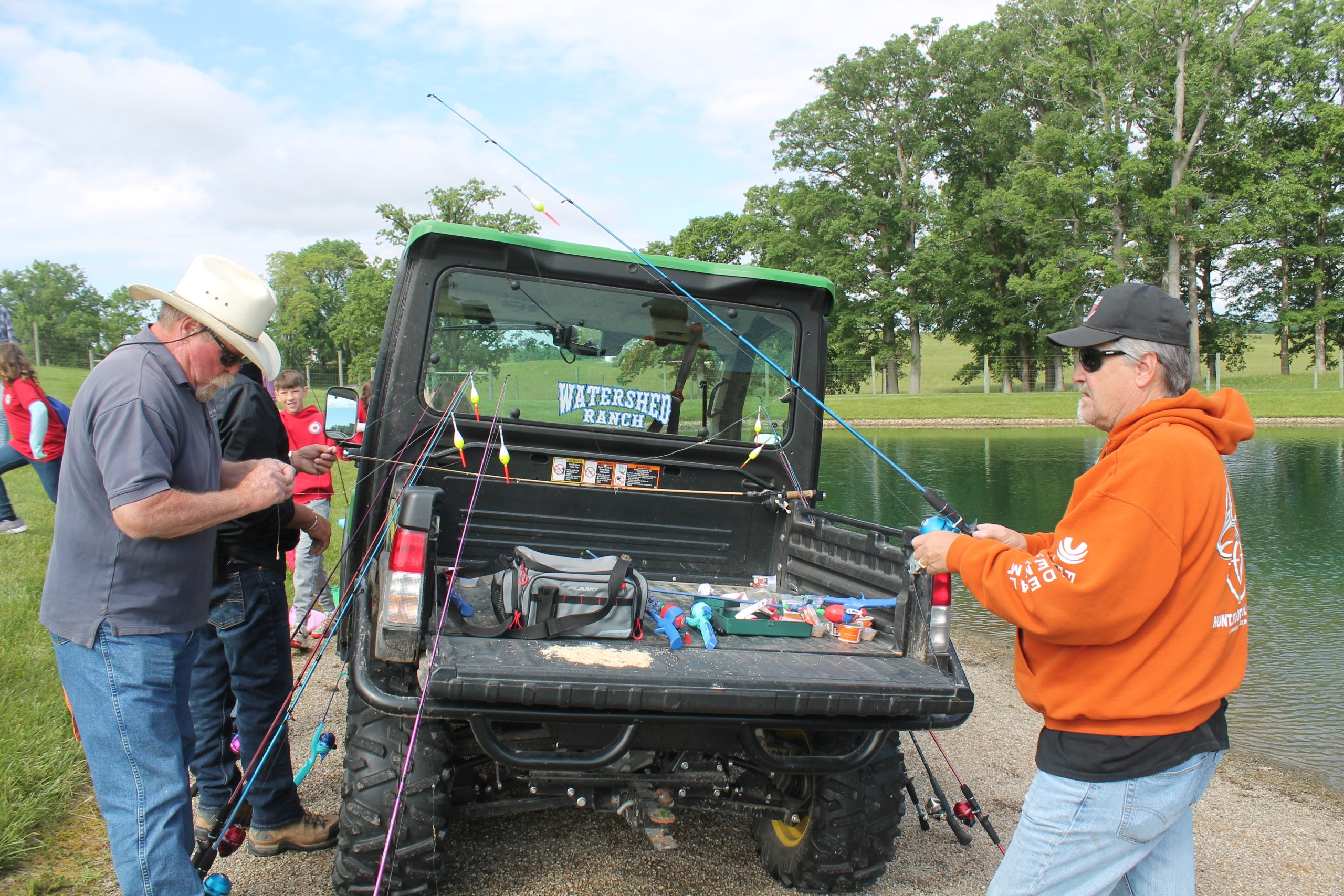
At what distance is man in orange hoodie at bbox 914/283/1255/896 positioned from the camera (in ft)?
6.46

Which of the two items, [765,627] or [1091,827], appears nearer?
[1091,827]

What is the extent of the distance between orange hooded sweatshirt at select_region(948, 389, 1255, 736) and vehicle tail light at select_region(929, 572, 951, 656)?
0.93 metres

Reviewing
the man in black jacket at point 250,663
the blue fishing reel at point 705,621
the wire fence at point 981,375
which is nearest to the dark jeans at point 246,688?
the man in black jacket at point 250,663

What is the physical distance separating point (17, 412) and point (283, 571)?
6045mm

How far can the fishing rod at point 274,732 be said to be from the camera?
291 centimetres

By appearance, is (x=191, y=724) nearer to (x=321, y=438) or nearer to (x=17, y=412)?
(x=321, y=438)

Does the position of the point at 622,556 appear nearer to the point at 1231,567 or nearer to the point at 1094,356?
the point at 1094,356

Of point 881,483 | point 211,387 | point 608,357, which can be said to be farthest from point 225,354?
point 881,483

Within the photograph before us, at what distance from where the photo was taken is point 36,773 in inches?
151

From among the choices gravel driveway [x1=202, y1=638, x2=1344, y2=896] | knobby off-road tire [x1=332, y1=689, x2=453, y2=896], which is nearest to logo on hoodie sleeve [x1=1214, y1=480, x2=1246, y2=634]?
gravel driveway [x1=202, y1=638, x2=1344, y2=896]

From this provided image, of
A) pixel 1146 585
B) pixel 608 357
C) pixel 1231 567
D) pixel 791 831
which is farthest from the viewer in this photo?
pixel 608 357

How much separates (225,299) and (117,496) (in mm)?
689

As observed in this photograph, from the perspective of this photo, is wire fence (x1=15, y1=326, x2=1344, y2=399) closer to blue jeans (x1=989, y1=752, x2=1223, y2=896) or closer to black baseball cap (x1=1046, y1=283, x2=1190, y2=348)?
black baseball cap (x1=1046, y1=283, x2=1190, y2=348)

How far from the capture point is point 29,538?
8.93 meters
